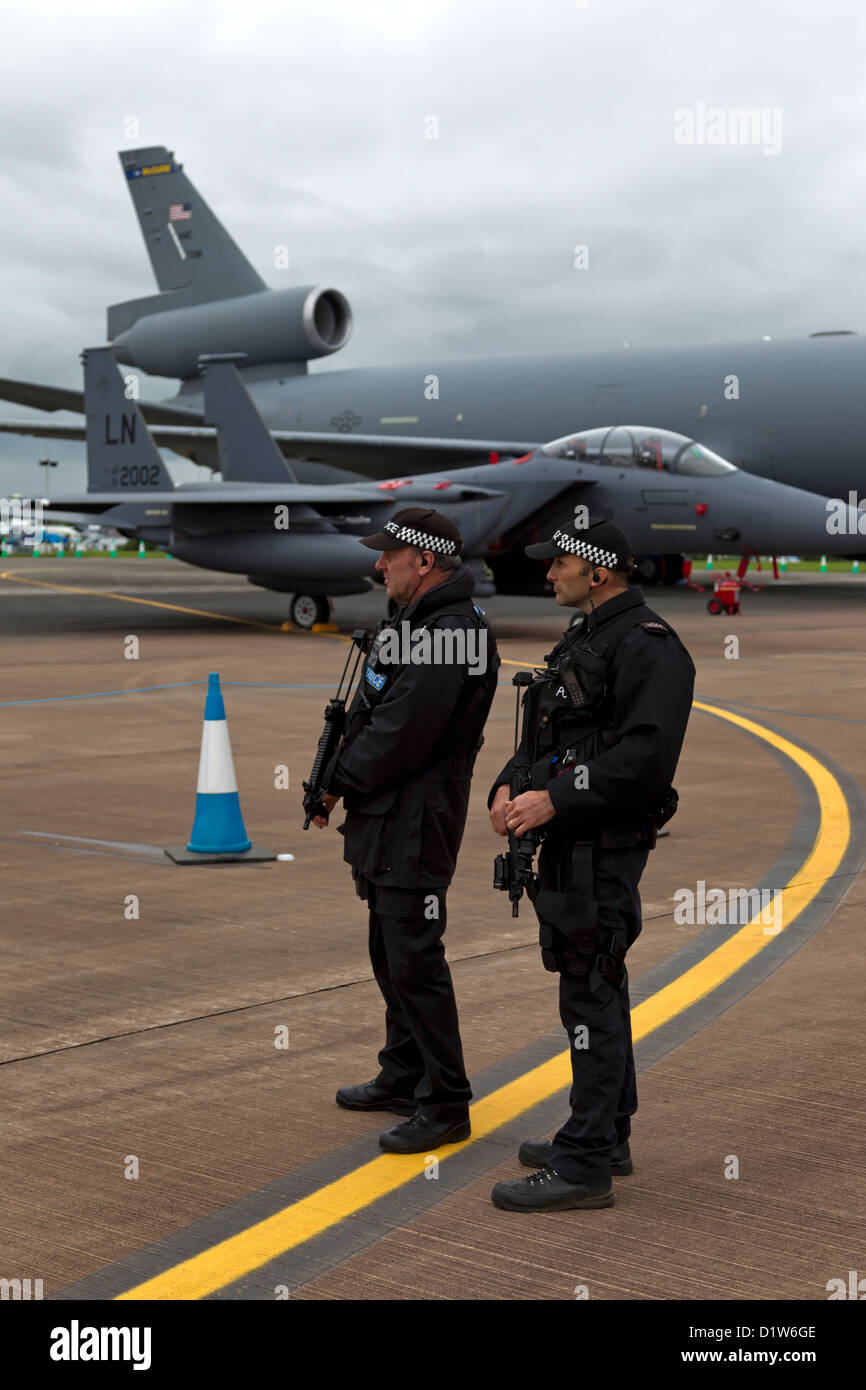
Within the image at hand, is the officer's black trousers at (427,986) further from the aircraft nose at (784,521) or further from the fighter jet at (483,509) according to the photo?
the aircraft nose at (784,521)

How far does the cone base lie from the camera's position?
24.3 ft

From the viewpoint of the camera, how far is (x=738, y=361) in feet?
90.8

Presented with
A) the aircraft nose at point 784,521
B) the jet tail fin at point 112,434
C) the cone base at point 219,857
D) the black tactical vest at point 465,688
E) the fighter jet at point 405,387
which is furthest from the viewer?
the fighter jet at point 405,387

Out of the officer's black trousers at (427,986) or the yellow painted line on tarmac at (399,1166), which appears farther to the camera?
the officer's black trousers at (427,986)

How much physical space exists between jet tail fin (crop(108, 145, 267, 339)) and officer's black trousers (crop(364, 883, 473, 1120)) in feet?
111

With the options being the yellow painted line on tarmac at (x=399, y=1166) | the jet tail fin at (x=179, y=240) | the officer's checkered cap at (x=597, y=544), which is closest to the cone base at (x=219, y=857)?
the yellow painted line on tarmac at (x=399, y=1166)

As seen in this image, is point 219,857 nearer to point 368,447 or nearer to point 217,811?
point 217,811

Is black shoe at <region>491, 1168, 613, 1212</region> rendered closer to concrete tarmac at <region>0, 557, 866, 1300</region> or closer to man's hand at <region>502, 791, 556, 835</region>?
concrete tarmac at <region>0, 557, 866, 1300</region>

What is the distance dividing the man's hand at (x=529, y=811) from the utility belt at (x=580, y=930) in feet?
0.42

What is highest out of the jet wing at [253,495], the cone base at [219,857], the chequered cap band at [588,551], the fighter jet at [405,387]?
the fighter jet at [405,387]

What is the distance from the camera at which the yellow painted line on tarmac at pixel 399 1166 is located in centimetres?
322

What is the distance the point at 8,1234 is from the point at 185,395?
1372 inches

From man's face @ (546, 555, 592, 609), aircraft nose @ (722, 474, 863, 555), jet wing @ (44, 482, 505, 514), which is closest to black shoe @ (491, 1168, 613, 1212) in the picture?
man's face @ (546, 555, 592, 609)

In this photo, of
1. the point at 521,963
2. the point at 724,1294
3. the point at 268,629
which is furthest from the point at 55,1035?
the point at 268,629
